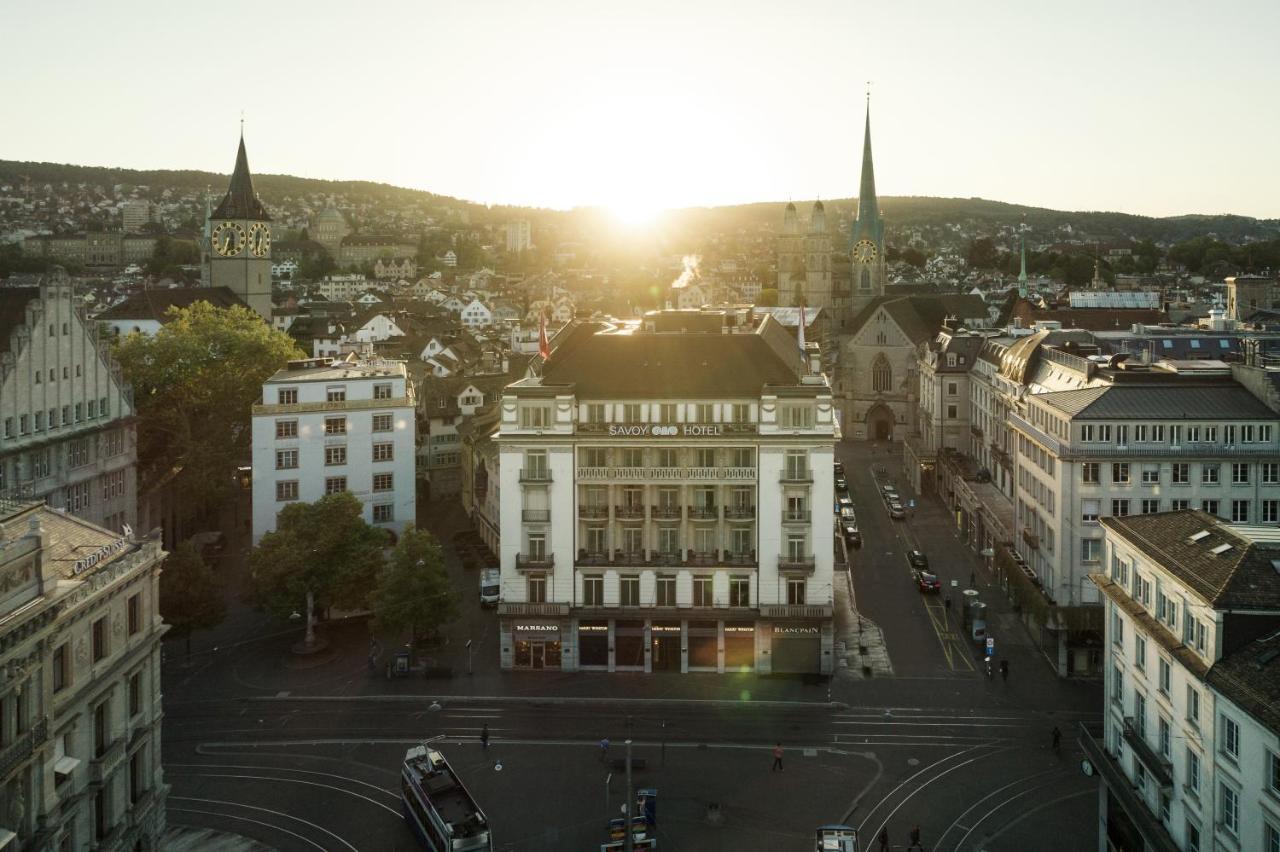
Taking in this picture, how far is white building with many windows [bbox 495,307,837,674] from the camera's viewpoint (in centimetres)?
5509

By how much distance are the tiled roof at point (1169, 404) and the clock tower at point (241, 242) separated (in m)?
116

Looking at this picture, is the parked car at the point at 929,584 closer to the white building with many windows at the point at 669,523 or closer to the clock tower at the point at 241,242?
the white building with many windows at the point at 669,523

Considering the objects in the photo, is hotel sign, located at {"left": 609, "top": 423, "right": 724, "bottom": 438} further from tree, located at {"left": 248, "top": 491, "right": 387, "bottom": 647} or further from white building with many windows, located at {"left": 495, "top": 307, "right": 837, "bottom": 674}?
tree, located at {"left": 248, "top": 491, "right": 387, "bottom": 647}

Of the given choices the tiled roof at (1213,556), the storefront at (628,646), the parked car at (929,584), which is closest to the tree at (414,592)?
the storefront at (628,646)

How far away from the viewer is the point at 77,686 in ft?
104

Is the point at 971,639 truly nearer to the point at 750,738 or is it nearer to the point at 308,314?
the point at 750,738

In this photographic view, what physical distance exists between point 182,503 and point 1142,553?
212 ft

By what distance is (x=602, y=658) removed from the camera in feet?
185

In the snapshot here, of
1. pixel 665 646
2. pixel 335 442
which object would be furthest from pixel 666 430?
pixel 335 442

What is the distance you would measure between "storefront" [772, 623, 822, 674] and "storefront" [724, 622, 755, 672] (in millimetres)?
1166

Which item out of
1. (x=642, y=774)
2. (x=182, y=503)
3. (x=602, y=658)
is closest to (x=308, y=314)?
(x=182, y=503)

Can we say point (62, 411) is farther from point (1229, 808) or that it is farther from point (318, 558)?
point (1229, 808)

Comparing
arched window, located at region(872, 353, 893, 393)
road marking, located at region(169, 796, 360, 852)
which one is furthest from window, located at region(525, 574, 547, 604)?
arched window, located at region(872, 353, 893, 393)

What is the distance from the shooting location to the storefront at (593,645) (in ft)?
185
